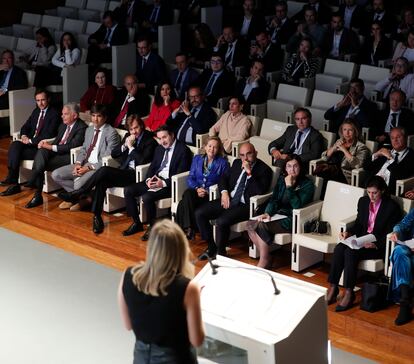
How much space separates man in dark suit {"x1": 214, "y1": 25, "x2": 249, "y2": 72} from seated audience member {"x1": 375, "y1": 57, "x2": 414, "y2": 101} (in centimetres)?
168

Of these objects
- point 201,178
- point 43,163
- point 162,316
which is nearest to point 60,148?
point 43,163

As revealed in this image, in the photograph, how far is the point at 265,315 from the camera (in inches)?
129

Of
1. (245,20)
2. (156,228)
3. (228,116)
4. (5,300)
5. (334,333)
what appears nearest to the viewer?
(156,228)

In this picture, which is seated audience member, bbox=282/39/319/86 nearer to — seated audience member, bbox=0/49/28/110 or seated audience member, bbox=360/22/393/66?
seated audience member, bbox=360/22/393/66

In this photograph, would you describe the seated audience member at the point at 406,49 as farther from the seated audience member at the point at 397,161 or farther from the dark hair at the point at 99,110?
the dark hair at the point at 99,110

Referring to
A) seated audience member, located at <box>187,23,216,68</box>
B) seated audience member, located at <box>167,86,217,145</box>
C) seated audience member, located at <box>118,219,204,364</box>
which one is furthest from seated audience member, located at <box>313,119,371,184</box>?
seated audience member, located at <box>118,219,204,364</box>

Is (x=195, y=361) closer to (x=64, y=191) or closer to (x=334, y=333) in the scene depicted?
(x=334, y=333)

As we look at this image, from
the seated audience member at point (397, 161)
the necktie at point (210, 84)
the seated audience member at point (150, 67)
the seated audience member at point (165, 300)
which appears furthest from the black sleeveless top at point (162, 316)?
the seated audience member at point (150, 67)

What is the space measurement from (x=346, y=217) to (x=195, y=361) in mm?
3025

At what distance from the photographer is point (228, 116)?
23.5ft

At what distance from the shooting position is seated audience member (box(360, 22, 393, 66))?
8453 mm

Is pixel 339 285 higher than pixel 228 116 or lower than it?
lower

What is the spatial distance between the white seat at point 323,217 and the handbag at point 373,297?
475mm

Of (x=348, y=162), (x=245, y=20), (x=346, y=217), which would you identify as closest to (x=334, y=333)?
(x=346, y=217)
